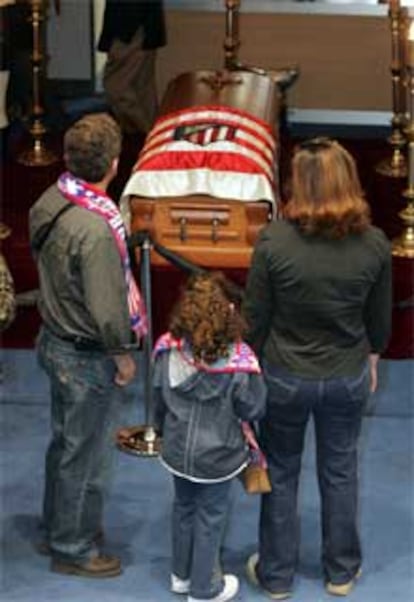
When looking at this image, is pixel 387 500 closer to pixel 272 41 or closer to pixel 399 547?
pixel 399 547

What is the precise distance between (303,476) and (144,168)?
1.69m

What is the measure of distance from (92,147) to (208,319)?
64 centimetres

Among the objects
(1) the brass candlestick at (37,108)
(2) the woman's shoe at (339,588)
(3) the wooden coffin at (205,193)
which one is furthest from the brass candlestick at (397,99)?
(2) the woman's shoe at (339,588)

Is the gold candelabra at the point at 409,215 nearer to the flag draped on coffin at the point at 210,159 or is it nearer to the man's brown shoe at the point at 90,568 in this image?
the flag draped on coffin at the point at 210,159

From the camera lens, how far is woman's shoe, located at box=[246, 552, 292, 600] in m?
5.20

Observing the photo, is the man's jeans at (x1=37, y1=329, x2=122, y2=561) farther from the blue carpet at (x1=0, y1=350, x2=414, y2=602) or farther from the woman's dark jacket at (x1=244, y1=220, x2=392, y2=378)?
the woman's dark jacket at (x1=244, y1=220, x2=392, y2=378)

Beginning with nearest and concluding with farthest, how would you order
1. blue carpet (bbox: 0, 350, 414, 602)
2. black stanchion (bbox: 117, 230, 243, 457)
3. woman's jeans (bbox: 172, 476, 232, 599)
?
woman's jeans (bbox: 172, 476, 232, 599), blue carpet (bbox: 0, 350, 414, 602), black stanchion (bbox: 117, 230, 243, 457)

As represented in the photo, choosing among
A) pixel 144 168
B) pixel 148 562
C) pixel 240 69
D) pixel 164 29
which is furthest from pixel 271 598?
pixel 164 29

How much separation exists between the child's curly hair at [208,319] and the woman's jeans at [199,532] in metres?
0.46

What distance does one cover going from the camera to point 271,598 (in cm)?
520

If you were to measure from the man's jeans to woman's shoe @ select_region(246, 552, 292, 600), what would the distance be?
0.51m

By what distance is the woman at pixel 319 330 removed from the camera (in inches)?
186

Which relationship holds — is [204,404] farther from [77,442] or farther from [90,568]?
[90,568]

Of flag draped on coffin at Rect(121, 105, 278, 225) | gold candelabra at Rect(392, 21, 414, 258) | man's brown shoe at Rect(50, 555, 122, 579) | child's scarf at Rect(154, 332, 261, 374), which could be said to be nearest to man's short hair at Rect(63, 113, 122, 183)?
child's scarf at Rect(154, 332, 261, 374)
